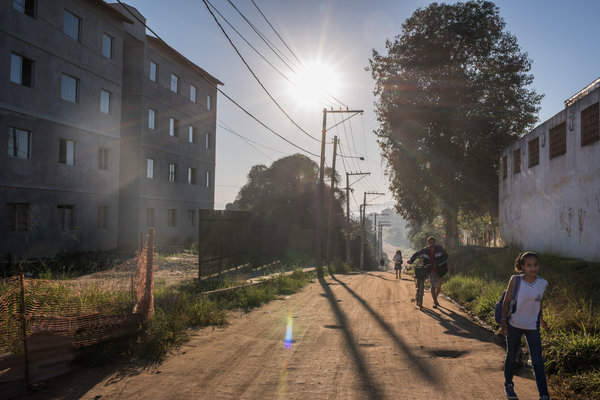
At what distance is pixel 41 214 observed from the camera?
1822cm

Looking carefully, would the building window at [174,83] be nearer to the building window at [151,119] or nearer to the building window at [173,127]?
the building window at [173,127]

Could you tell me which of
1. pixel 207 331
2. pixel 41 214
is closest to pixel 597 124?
pixel 207 331

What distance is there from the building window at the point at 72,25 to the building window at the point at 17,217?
8029mm

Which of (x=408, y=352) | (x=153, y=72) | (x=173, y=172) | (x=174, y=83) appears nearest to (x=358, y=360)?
(x=408, y=352)

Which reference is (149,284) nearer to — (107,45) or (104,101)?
(104,101)

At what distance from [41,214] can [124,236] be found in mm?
7266

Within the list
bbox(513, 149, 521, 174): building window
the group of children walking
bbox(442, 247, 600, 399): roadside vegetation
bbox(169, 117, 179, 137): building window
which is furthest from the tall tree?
the group of children walking

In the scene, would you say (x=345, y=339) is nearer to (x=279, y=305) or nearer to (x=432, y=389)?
(x=432, y=389)

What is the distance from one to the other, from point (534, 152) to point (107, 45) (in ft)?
67.3

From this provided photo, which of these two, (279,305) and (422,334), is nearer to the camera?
(422,334)

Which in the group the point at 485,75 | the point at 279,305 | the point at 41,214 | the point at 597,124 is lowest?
the point at 279,305

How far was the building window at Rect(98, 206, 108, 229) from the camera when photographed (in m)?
22.2

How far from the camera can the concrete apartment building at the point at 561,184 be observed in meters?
11.0

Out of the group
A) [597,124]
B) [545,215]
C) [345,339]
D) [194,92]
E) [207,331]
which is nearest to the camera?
[345,339]
